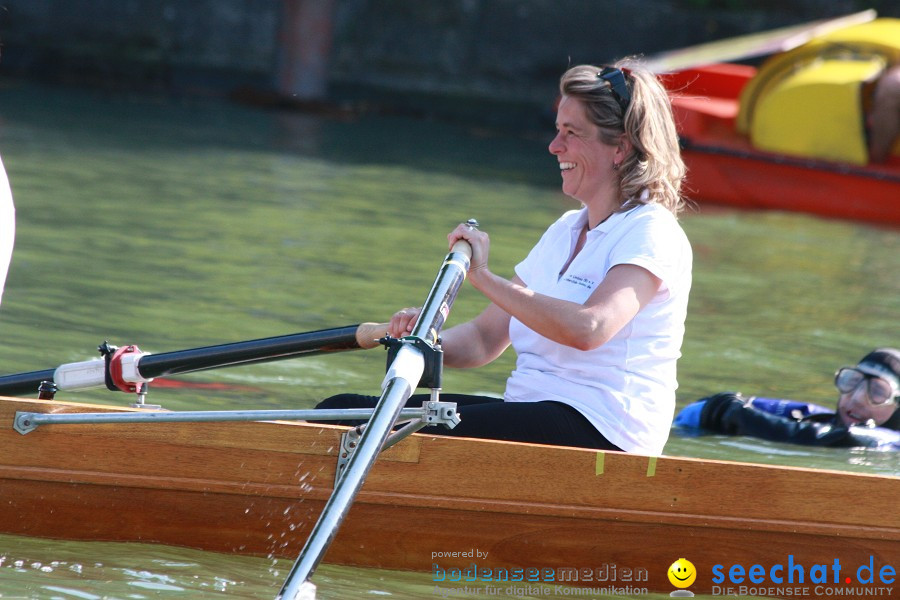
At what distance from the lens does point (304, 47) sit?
55.5 ft

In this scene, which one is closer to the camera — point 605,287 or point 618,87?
point 605,287

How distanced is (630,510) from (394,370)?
79 cm

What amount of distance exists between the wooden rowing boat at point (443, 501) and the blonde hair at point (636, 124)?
0.66 meters

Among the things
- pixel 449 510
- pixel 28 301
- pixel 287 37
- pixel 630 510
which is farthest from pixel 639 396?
pixel 287 37

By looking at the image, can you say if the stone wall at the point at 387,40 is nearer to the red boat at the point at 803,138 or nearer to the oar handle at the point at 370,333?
the red boat at the point at 803,138

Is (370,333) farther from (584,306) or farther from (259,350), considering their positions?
(584,306)

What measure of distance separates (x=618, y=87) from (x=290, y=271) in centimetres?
448

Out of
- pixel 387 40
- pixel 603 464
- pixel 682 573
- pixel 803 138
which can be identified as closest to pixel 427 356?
pixel 603 464

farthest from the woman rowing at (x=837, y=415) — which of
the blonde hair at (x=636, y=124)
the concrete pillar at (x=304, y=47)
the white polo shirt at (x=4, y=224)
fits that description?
the concrete pillar at (x=304, y=47)

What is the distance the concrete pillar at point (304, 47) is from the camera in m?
16.8

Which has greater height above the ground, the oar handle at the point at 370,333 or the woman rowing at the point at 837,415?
the woman rowing at the point at 837,415

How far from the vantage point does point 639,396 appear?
319 cm

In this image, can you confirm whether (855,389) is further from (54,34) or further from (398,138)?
(54,34)

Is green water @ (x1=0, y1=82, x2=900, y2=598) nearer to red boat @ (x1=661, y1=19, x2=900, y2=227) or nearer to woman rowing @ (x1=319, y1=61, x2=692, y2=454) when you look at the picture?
red boat @ (x1=661, y1=19, x2=900, y2=227)
